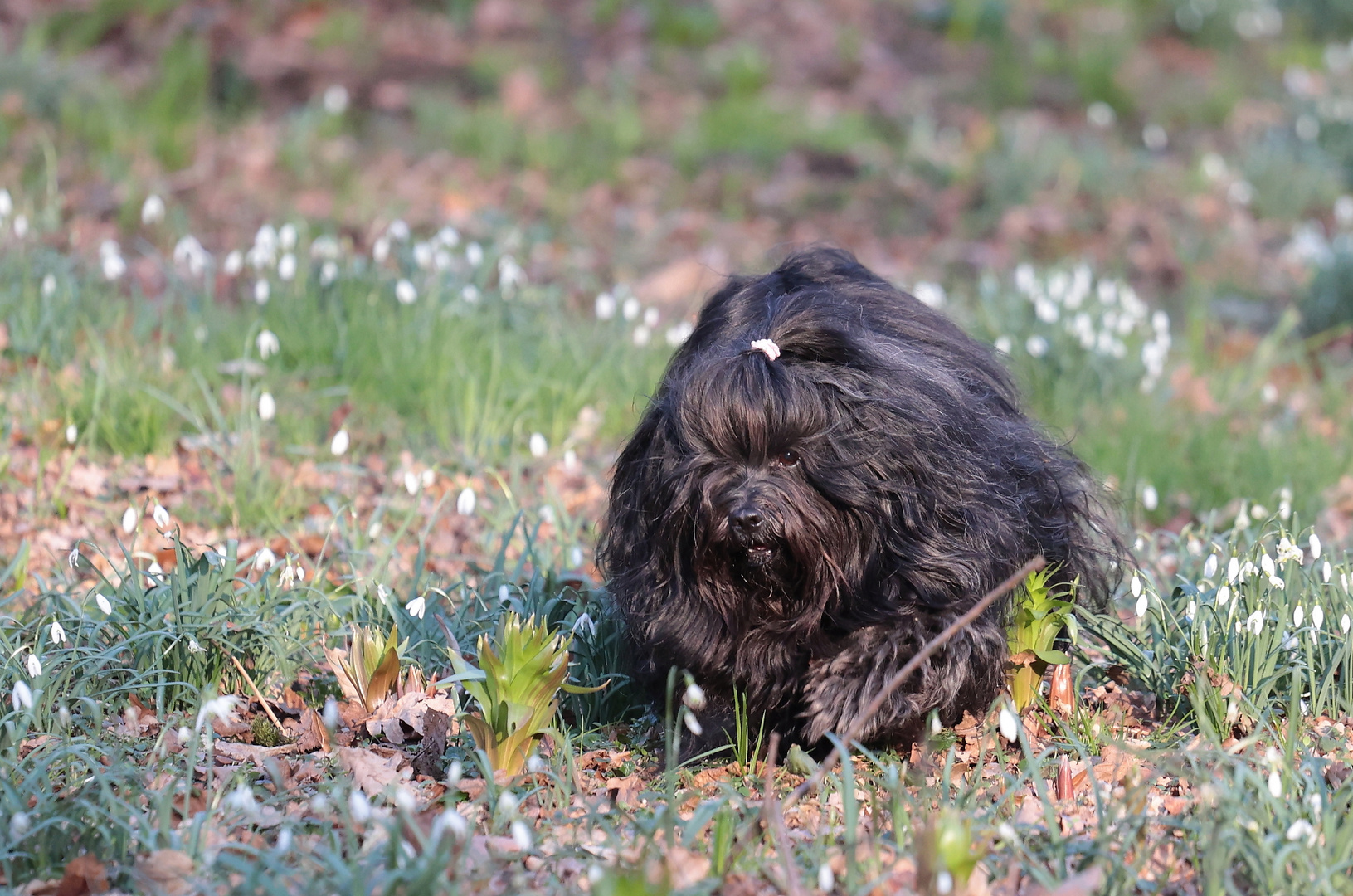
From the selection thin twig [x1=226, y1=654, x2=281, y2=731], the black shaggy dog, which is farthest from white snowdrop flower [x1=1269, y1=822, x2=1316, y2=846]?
thin twig [x1=226, y1=654, x2=281, y2=731]

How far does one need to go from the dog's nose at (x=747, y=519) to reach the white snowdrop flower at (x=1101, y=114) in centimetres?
781

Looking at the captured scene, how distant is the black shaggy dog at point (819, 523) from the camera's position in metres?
3.28

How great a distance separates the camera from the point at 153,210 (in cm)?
621

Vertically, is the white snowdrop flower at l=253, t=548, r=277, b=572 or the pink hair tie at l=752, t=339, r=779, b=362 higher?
the pink hair tie at l=752, t=339, r=779, b=362

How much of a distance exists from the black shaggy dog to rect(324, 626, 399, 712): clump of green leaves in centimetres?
64

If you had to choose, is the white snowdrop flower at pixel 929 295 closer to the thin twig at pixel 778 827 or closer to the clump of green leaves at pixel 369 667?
the clump of green leaves at pixel 369 667

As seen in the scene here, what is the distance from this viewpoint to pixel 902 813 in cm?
295

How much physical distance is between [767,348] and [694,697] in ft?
2.81

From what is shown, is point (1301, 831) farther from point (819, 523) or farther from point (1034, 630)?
point (819, 523)

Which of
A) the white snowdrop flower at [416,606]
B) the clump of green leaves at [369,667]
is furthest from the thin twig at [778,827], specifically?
the white snowdrop flower at [416,606]

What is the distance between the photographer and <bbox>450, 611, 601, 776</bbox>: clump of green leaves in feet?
10.6

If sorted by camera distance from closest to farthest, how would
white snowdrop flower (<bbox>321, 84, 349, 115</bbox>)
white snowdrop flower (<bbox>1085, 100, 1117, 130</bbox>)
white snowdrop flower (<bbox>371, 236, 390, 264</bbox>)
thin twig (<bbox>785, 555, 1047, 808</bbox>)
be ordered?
1. thin twig (<bbox>785, 555, 1047, 808</bbox>)
2. white snowdrop flower (<bbox>371, 236, 390, 264</bbox>)
3. white snowdrop flower (<bbox>321, 84, 349, 115</bbox>)
4. white snowdrop flower (<bbox>1085, 100, 1117, 130</bbox>)

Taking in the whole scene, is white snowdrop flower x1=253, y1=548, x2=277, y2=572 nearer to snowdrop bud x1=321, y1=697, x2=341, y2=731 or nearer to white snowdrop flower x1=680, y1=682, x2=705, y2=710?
snowdrop bud x1=321, y1=697, x2=341, y2=731

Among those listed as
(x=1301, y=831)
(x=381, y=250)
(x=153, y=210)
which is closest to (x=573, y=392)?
(x=381, y=250)
